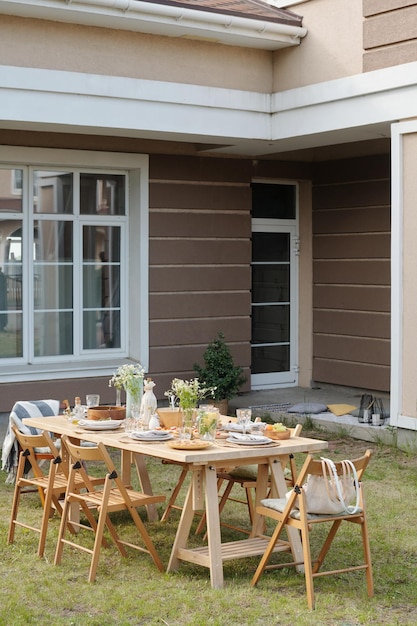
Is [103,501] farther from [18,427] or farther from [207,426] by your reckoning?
[18,427]

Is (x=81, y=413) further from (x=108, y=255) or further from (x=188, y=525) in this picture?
(x=108, y=255)

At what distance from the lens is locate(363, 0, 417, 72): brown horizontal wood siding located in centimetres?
841

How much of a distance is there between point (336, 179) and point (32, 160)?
364 centimetres

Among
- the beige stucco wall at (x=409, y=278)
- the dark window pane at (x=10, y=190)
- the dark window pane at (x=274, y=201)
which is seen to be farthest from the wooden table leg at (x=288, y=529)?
the dark window pane at (x=274, y=201)

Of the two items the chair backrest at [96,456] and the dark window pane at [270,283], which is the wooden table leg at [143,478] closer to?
the chair backrest at [96,456]

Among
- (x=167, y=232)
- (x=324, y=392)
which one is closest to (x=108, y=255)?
(x=167, y=232)

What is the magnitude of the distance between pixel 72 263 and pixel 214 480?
5413 mm

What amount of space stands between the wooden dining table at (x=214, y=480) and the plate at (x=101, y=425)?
74 mm

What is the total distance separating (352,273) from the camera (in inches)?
449

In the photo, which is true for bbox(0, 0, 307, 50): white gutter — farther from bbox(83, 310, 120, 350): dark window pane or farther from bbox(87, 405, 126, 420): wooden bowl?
bbox(87, 405, 126, 420): wooden bowl

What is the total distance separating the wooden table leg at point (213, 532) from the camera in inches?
204

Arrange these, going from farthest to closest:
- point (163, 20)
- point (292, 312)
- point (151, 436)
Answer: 1. point (292, 312)
2. point (163, 20)
3. point (151, 436)

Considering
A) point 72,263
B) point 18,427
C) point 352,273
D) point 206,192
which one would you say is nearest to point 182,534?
point 18,427

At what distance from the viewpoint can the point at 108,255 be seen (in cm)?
1058
